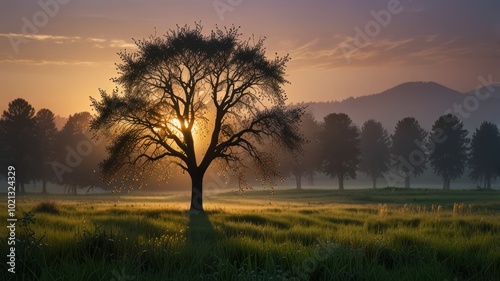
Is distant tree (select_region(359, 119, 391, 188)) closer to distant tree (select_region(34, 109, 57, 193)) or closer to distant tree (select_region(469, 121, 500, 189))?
distant tree (select_region(469, 121, 500, 189))

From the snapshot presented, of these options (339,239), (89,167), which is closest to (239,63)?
(339,239)

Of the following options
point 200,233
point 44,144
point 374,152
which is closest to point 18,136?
point 44,144

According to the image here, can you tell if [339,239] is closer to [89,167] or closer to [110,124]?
[110,124]

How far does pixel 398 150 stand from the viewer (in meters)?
123

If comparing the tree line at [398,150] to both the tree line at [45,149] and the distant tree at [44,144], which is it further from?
the distant tree at [44,144]

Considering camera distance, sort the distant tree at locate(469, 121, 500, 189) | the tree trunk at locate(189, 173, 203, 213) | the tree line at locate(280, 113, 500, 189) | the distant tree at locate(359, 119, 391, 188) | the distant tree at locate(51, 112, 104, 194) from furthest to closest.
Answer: the distant tree at locate(359, 119, 391, 188), the distant tree at locate(469, 121, 500, 189), the tree line at locate(280, 113, 500, 189), the distant tree at locate(51, 112, 104, 194), the tree trunk at locate(189, 173, 203, 213)

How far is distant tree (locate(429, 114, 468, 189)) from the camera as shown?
4353 inches

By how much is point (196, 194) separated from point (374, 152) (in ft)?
306

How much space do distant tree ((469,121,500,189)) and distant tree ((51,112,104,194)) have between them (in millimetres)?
78206

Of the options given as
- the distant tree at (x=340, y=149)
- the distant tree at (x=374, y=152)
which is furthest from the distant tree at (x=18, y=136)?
the distant tree at (x=374, y=152)

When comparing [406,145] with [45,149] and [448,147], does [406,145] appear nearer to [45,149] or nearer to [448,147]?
[448,147]

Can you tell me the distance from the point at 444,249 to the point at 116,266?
5.72 metres

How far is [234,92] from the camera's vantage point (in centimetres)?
3431

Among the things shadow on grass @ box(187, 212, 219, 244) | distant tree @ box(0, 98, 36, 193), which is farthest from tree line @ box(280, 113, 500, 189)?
shadow on grass @ box(187, 212, 219, 244)
